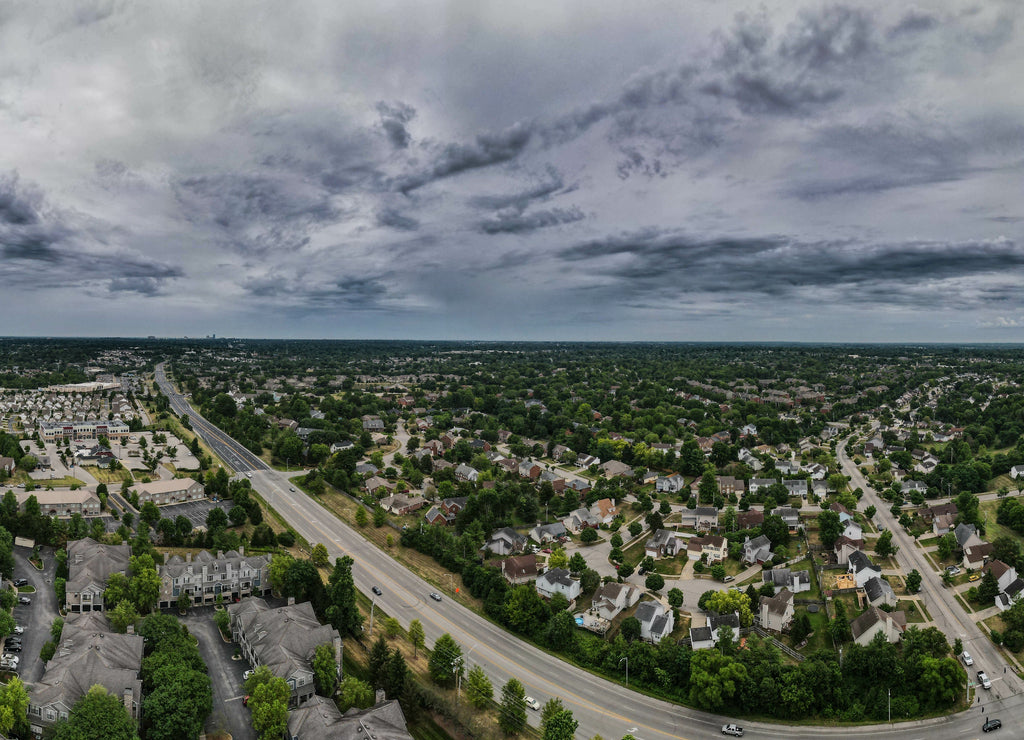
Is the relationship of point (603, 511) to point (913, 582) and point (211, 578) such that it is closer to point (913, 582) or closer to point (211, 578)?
point (913, 582)

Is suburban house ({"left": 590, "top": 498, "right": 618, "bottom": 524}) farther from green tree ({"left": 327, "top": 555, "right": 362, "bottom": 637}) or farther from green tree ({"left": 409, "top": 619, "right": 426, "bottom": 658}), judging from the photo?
green tree ({"left": 327, "top": 555, "right": 362, "bottom": 637})

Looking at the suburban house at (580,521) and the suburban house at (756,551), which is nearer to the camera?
the suburban house at (756,551)

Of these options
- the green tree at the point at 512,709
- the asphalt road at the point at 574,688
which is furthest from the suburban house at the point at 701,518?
the green tree at the point at 512,709

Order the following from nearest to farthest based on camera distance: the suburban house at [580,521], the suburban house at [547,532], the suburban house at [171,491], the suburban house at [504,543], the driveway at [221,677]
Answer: the driveway at [221,677]
the suburban house at [504,543]
the suburban house at [547,532]
the suburban house at [580,521]
the suburban house at [171,491]

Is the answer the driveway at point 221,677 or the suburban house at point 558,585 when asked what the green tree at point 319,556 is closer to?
the driveway at point 221,677

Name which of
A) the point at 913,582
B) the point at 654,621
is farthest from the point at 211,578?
the point at 913,582

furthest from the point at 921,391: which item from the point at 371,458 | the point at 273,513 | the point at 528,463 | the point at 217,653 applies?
the point at 217,653

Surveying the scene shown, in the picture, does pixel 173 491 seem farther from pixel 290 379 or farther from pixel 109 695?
pixel 290 379
